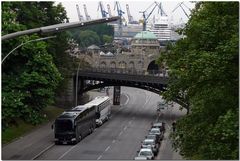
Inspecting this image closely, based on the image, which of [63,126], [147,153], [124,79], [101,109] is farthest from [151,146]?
[124,79]

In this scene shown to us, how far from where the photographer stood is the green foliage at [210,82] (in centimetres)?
2528

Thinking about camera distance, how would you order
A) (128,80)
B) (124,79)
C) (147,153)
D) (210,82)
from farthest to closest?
(124,79), (128,80), (147,153), (210,82)

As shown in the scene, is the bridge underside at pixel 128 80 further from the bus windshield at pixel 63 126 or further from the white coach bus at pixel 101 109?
the bus windshield at pixel 63 126

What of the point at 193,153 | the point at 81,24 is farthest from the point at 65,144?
the point at 81,24

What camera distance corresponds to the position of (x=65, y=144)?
175ft

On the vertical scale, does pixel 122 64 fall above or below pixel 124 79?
below

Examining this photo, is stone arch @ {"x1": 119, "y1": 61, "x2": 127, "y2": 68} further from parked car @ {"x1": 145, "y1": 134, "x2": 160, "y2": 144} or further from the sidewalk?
parked car @ {"x1": 145, "y1": 134, "x2": 160, "y2": 144}

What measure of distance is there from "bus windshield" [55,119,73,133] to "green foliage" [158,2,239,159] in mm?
21367

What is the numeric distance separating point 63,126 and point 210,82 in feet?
84.8

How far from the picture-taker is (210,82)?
1119 inches

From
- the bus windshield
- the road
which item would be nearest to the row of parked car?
the road

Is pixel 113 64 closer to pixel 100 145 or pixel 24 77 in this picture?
pixel 100 145

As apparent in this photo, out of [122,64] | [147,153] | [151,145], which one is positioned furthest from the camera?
[122,64]

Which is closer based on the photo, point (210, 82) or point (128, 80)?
point (210, 82)
